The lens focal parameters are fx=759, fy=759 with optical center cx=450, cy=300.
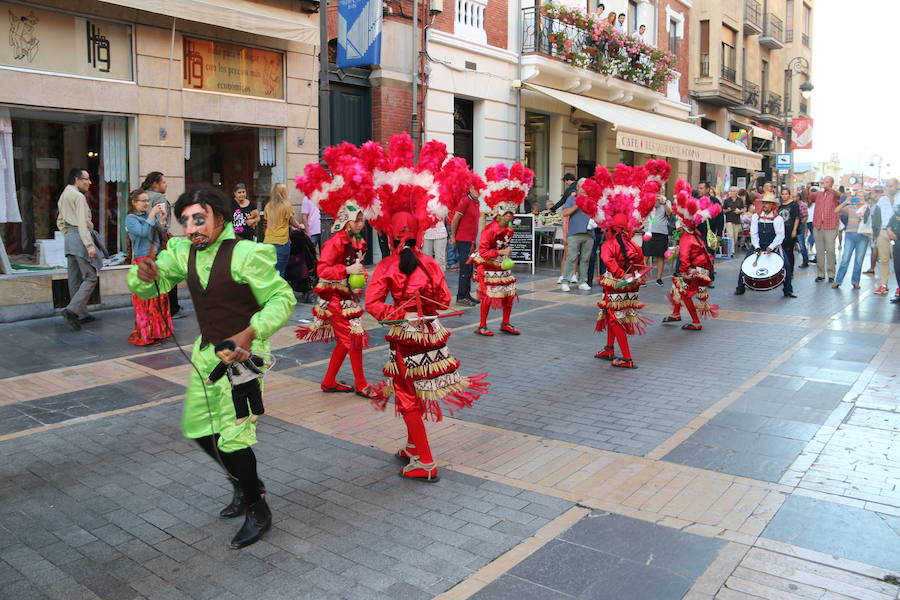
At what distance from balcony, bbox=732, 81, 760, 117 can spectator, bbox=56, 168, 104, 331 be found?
2907 centimetres

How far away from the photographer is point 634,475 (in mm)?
4910

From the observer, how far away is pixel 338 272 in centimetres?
659

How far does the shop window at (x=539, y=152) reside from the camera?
68.7 feet

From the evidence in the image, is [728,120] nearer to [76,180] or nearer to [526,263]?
[526,263]

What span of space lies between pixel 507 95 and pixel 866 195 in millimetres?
8482

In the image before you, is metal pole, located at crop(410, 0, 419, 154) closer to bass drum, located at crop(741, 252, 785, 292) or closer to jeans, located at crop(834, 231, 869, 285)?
bass drum, located at crop(741, 252, 785, 292)

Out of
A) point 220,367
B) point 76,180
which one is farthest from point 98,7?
point 220,367

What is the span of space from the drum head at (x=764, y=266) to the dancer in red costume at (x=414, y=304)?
8.79m

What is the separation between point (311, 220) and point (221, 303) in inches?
335

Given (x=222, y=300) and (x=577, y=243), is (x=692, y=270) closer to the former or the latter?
(x=577, y=243)

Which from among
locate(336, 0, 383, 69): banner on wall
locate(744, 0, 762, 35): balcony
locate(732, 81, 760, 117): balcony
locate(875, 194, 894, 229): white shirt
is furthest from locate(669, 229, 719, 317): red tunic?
locate(744, 0, 762, 35): balcony

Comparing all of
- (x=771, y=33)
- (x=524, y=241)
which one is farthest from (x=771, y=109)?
(x=524, y=241)

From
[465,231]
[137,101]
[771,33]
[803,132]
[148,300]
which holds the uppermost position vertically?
[771,33]

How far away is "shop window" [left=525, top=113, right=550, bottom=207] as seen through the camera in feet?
68.7
